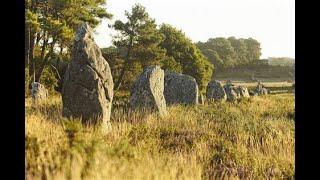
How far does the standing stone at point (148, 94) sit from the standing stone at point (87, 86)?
438 cm

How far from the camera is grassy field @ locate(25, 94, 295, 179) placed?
219 inches

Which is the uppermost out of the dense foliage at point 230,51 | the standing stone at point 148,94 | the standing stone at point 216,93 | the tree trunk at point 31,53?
the dense foliage at point 230,51

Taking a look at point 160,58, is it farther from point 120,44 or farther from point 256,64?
point 256,64

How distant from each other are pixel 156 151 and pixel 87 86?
3.02 m

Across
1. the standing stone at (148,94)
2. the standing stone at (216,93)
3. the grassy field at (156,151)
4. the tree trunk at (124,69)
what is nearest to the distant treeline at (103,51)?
the tree trunk at (124,69)

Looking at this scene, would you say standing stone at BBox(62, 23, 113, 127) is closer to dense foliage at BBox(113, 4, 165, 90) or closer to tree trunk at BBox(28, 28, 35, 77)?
tree trunk at BBox(28, 28, 35, 77)

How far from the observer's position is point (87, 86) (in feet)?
35.2

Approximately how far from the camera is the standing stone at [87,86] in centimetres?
1062

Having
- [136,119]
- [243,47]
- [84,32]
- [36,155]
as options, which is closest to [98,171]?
[36,155]

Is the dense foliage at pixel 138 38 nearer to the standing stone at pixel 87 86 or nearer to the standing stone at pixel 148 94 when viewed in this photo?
the standing stone at pixel 148 94

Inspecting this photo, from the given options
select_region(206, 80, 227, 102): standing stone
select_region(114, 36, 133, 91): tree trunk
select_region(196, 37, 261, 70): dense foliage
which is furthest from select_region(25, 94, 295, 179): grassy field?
select_region(196, 37, 261, 70): dense foliage

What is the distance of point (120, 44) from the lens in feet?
117

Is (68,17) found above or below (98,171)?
above
